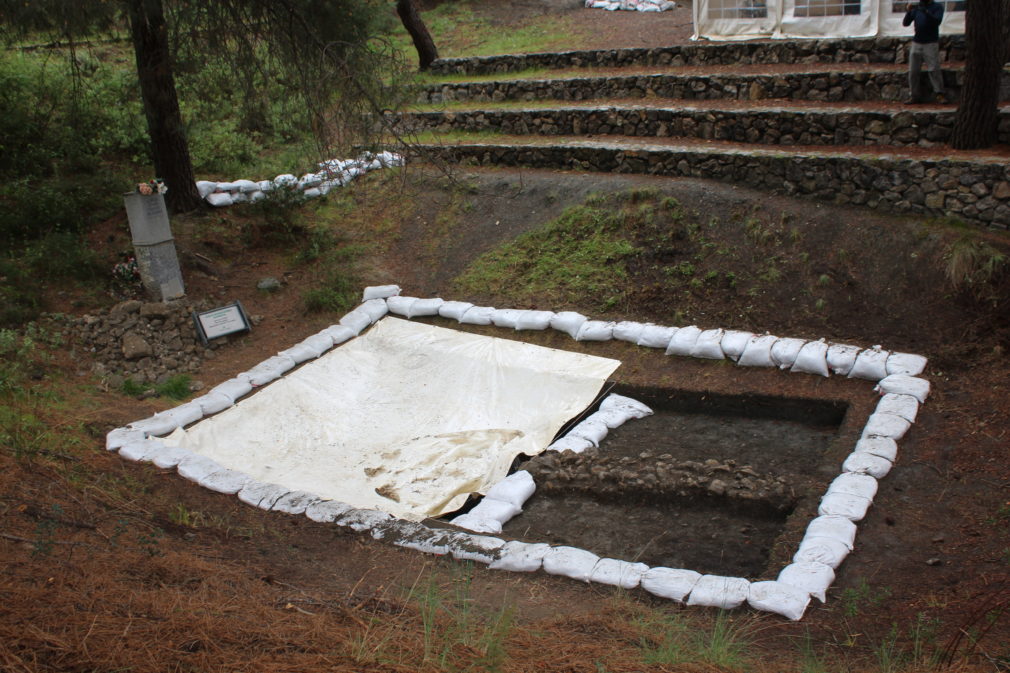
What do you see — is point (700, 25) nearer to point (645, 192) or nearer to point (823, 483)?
point (645, 192)

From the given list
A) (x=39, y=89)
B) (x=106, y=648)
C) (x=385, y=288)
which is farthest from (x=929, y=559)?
(x=39, y=89)

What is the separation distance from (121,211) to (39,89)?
9.37 feet

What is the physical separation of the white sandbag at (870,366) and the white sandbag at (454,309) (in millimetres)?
3656

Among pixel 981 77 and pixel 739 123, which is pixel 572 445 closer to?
pixel 739 123

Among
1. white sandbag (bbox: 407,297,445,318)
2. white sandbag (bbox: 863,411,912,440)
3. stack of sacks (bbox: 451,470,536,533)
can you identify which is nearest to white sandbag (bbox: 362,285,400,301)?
white sandbag (bbox: 407,297,445,318)

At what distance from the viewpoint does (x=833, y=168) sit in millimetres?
8258

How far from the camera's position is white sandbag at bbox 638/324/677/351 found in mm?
7395

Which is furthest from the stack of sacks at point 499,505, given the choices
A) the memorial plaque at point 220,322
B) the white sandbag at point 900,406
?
the memorial plaque at point 220,322

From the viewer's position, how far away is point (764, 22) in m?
11.8

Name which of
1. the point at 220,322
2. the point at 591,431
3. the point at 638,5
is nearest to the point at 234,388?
the point at 220,322

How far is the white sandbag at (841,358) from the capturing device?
6633 millimetres

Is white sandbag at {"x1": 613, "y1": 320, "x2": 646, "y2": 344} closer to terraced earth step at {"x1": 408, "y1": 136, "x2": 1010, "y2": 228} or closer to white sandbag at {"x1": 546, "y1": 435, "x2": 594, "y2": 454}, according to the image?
white sandbag at {"x1": 546, "y1": 435, "x2": 594, "y2": 454}

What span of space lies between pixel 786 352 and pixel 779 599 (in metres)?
2.96

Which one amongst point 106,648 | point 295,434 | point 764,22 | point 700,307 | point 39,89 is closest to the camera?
point 106,648
